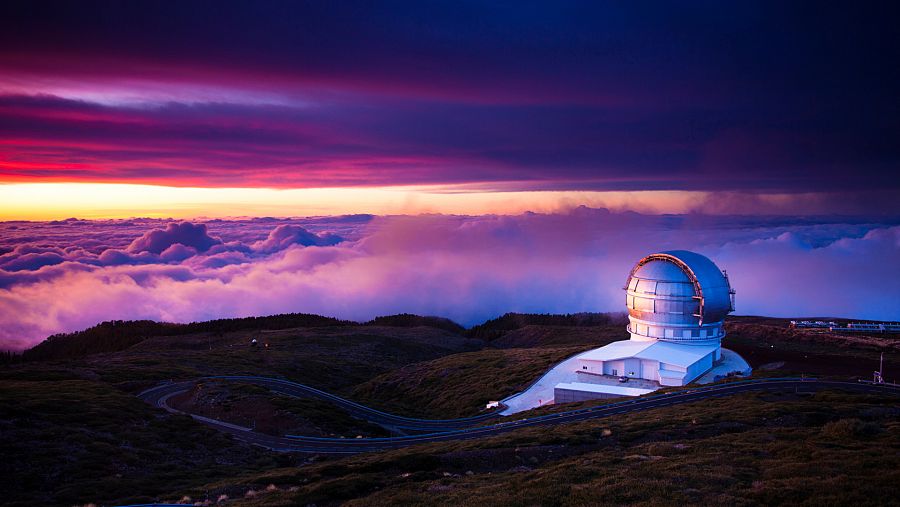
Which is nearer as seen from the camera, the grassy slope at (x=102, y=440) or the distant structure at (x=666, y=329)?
the grassy slope at (x=102, y=440)

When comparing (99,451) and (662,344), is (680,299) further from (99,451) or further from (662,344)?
(99,451)

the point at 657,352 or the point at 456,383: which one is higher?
Result: the point at 657,352

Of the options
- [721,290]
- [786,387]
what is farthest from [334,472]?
[721,290]

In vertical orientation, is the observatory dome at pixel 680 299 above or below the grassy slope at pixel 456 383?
above

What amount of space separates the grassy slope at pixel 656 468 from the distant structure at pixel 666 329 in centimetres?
2750

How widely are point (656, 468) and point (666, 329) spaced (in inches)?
2139

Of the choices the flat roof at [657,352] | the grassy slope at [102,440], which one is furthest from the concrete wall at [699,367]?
the grassy slope at [102,440]

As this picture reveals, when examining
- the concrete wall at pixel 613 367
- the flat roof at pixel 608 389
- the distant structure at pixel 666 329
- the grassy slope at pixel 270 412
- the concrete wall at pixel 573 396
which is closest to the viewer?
the grassy slope at pixel 270 412

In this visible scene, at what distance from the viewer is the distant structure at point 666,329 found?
6844cm

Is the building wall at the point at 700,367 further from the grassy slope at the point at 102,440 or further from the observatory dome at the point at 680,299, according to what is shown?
the grassy slope at the point at 102,440

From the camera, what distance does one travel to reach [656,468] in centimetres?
2555

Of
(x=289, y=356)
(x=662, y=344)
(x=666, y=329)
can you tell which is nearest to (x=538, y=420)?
(x=662, y=344)

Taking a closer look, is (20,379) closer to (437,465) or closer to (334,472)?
(334,472)

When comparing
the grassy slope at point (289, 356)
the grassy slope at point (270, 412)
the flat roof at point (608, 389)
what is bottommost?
the grassy slope at point (289, 356)
